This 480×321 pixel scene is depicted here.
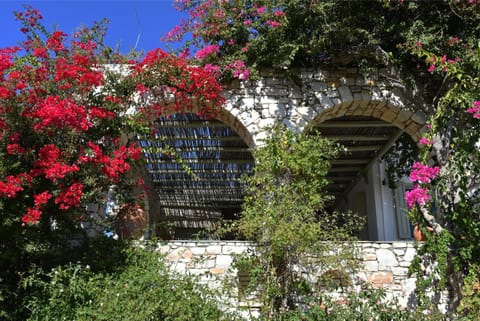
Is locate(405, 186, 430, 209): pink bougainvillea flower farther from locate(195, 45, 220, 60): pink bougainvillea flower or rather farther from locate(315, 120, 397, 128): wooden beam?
locate(195, 45, 220, 60): pink bougainvillea flower

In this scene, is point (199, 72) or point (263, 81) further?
point (263, 81)

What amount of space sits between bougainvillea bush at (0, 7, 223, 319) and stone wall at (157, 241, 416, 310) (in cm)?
109

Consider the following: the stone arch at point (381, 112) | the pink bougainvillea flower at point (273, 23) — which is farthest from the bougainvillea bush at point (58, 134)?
the stone arch at point (381, 112)

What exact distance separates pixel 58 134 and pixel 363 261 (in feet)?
12.2

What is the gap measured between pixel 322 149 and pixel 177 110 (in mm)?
2081

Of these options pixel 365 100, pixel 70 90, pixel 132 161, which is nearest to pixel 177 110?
pixel 132 161

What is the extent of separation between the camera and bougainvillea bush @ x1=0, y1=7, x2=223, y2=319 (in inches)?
169

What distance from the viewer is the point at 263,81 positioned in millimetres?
6137

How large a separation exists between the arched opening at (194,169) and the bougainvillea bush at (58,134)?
73 centimetres

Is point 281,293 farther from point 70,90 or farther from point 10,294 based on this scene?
point 70,90

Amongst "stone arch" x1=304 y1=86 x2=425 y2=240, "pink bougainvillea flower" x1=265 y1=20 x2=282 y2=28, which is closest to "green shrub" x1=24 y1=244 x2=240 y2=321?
"stone arch" x1=304 y1=86 x2=425 y2=240

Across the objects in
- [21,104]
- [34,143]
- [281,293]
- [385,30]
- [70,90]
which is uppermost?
[385,30]

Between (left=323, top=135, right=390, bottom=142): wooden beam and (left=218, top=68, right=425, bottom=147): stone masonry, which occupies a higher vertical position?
(left=323, top=135, right=390, bottom=142): wooden beam

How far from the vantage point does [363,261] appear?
16.8ft
